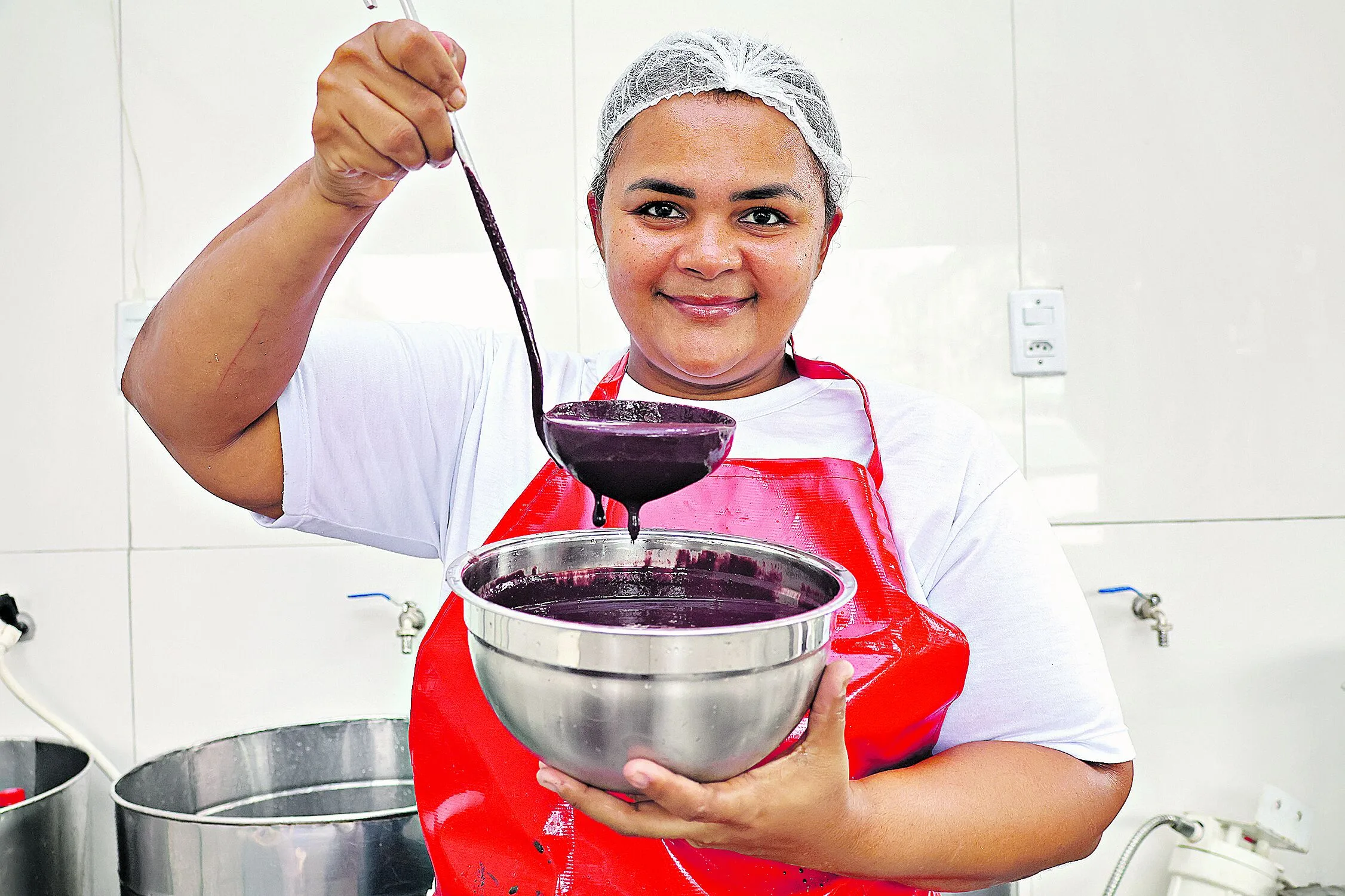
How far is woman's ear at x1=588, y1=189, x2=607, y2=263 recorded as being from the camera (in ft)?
4.40

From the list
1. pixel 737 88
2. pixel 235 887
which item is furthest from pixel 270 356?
pixel 235 887

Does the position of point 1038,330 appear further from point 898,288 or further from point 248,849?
point 248,849

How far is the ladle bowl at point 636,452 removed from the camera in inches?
35.9

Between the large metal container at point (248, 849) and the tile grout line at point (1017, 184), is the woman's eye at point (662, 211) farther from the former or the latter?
the tile grout line at point (1017, 184)

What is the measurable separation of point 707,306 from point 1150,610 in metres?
1.42

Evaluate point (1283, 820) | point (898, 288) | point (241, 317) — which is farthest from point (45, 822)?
point (1283, 820)

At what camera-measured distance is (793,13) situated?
6.93ft

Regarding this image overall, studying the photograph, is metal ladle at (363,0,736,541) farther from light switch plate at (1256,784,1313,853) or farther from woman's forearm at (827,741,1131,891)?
light switch plate at (1256,784,1313,853)

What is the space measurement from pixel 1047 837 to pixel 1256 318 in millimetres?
1532

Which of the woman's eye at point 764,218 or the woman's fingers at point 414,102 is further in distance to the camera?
the woman's eye at point 764,218

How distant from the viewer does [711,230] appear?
45.1 inches

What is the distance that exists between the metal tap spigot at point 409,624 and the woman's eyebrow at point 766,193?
48.2 inches

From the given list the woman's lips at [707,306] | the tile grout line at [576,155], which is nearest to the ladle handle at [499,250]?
the woman's lips at [707,306]

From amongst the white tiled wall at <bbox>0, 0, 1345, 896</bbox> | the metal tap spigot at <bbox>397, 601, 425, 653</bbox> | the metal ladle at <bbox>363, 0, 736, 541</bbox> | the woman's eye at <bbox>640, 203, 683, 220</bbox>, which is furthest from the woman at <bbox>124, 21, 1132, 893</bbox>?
the white tiled wall at <bbox>0, 0, 1345, 896</bbox>
